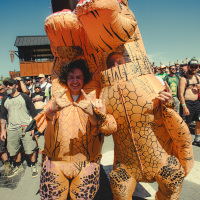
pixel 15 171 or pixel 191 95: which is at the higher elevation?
pixel 191 95

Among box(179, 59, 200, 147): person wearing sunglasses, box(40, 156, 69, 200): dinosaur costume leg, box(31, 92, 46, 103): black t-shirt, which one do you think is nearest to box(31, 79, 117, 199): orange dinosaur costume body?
box(40, 156, 69, 200): dinosaur costume leg

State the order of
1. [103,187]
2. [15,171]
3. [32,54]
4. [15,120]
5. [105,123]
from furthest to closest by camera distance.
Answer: [32,54] → [15,171] → [15,120] → [103,187] → [105,123]

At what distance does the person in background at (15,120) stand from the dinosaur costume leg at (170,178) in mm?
2266

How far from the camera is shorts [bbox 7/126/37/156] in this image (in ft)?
9.88

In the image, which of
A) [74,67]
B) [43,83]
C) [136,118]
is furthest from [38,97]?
[136,118]

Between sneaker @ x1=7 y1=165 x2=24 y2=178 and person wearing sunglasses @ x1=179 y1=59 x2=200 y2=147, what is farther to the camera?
person wearing sunglasses @ x1=179 y1=59 x2=200 y2=147

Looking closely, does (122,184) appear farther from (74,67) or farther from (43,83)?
(43,83)

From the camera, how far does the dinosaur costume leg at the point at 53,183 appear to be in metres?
1.59

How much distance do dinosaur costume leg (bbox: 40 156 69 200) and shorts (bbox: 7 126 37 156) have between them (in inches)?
62.7

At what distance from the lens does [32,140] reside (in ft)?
10.2

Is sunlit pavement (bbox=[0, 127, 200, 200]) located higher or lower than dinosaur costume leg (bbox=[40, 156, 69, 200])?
lower

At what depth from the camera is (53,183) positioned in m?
1.59

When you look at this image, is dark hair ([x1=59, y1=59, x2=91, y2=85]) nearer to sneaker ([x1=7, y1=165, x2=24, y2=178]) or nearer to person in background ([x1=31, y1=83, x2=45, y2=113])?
sneaker ([x1=7, y1=165, x2=24, y2=178])

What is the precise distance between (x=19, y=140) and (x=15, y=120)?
1.34 feet
